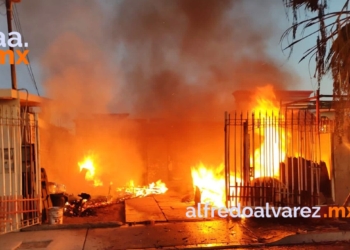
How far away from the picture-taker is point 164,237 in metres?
6.76

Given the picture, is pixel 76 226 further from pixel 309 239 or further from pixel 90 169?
pixel 90 169

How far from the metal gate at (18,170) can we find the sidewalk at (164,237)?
414 mm

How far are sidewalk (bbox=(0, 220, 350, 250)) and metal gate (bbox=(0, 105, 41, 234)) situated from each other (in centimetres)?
41

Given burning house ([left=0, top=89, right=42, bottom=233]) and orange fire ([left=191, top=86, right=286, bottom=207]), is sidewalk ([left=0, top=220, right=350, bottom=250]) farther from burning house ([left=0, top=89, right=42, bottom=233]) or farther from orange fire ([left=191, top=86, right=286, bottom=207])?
orange fire ([left=191, top=86, right=286, bottom=207])

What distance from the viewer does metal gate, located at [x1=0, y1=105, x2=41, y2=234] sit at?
7.21m

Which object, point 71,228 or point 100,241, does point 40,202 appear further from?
point 100,241

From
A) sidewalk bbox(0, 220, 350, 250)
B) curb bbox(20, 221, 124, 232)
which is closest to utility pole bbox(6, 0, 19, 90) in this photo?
curb bbox(20, 221, 124, 232)

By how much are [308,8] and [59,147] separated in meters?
10.6

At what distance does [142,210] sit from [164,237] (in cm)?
258

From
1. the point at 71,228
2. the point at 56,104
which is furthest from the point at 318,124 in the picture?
the point at 56,104

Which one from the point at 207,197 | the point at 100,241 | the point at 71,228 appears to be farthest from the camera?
the point at 207,197

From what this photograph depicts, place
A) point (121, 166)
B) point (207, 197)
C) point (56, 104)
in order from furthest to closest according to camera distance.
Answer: point (121, 166)
point (56, 104)
point (207, 197)

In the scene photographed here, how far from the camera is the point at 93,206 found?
32.2ft

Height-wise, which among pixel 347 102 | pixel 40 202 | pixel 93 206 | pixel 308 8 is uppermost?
pixel 308 8
